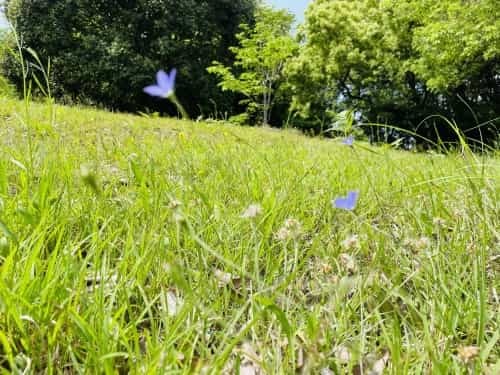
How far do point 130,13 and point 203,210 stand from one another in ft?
47.8

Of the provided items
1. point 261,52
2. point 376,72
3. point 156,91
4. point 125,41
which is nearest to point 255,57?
point 261,52

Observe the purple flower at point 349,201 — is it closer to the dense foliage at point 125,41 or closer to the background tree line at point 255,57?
the background tree line at point 255,57

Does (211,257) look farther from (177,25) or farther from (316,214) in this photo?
(177,25)

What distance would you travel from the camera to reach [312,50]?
14.8 metres

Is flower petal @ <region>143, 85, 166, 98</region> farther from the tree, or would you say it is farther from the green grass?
the tree

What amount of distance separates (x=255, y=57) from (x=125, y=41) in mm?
4785

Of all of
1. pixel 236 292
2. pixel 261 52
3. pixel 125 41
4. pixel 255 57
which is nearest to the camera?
pixel 236 292

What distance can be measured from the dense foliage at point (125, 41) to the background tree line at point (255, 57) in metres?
0.04

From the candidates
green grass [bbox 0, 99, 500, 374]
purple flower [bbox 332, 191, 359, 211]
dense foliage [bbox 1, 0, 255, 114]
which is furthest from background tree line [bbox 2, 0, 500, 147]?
purple flower [bbox 332, 191, 359, 211]

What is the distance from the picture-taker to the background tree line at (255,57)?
1257cm

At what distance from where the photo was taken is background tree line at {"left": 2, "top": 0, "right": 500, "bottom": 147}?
1257cm

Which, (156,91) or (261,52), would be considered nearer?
(156,91)

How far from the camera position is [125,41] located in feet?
42.9

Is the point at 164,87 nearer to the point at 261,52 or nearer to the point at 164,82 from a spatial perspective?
the point at 164,82
